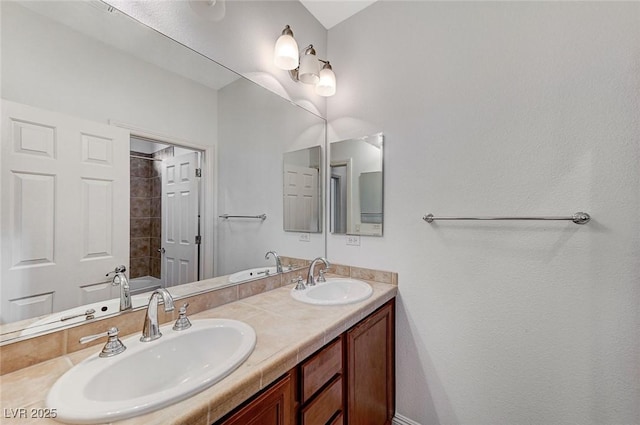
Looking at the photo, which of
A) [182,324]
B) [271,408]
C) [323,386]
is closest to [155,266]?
[182,324]

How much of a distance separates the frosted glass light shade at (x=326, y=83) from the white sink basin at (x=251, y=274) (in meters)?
1.21

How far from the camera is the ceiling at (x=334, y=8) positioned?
5.60 feet

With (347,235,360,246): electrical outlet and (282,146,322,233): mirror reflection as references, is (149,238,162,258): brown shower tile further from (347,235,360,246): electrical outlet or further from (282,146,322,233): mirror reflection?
(347,235,360,246): electrical outlet

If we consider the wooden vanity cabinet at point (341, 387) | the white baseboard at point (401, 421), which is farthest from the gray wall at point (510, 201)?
the wooden vanity cabinet at point (341, 387)

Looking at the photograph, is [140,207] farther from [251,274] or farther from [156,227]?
[251,274]

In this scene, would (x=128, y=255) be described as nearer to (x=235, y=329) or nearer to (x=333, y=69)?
(x=235, y=329)

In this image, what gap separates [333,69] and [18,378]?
2.12 m

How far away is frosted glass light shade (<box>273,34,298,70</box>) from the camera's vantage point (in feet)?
4.75

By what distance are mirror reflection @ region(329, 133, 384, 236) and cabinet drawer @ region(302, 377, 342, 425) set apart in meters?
0.88

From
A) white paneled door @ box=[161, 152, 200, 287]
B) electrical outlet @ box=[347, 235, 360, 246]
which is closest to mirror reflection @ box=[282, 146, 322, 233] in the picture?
electrical outlet @ box=[347, 235, 360, 246]

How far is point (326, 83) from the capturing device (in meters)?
1.73

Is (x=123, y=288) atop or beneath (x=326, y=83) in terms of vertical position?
beneath

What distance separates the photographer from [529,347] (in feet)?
3.91

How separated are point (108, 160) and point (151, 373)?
735 mm
